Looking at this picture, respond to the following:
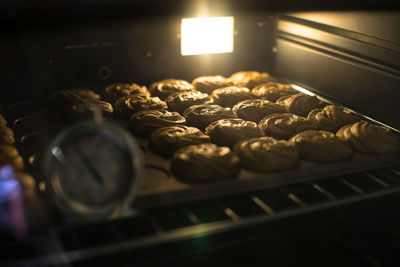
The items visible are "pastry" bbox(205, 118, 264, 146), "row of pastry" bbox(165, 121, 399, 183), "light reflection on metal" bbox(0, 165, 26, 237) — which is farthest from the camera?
"pastry" bbox(205, 118, 264, 146)

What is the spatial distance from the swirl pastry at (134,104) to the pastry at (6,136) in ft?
2.09

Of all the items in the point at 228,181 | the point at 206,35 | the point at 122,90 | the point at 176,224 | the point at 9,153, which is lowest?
the point at 176,224

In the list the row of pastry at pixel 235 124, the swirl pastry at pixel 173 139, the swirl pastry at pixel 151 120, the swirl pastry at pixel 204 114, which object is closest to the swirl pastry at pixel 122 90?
the row of pastry at pixel 235 124

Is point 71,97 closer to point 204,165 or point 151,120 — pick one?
point 151,120

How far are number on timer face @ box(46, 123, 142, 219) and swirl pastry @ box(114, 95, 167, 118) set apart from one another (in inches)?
42.5

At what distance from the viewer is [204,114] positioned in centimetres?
244

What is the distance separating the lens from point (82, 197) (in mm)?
1458

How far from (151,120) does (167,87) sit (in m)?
0.49

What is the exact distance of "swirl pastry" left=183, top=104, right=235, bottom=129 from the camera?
2.42 m

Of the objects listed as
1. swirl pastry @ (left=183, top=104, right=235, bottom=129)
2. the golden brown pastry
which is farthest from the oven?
swirl pastry @ (left=183, top=104, right=235, bottom=129)

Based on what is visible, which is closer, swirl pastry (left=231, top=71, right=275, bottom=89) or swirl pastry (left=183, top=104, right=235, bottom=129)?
swirl pastry (left=183, top=104, right=235, bottom=129)

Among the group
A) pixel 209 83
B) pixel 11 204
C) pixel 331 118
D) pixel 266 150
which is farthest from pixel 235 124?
pixel 11 204

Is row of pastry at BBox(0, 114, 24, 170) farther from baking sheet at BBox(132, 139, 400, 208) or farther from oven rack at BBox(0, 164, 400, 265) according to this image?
baking sheet at BBox(132, 139, 400, 208)

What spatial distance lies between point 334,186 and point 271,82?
3.38 feet
